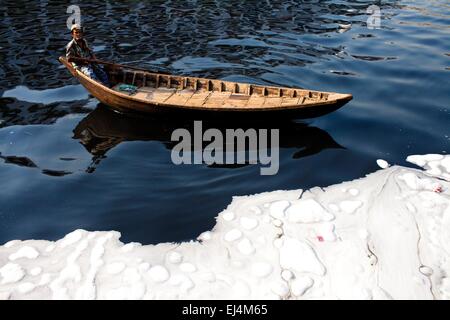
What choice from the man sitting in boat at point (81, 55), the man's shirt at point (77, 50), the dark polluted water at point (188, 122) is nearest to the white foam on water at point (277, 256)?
the dark polluted water at point (188, 122)

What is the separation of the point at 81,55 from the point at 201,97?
4191mm

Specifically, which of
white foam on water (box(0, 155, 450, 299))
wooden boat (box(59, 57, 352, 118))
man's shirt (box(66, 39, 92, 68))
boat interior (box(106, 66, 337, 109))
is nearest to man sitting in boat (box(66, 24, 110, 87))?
man's shirt (box(66, 39, 92, 68))

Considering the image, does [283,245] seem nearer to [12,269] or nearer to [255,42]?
[12,269]

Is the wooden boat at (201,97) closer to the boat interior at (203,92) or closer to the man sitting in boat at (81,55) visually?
the boat interior at (203,92)

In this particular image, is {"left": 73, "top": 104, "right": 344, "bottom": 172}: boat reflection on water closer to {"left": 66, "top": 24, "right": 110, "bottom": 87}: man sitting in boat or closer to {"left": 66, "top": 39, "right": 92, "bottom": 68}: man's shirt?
{"left": 66, "top": 24, "right": 110, "bottom": 87}: man sitting in boat

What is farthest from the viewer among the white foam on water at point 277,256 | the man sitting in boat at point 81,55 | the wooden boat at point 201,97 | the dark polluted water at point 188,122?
the man sitting in boat at point 81,55

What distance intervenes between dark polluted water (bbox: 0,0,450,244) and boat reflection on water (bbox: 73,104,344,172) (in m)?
0.05

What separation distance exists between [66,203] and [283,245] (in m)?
5.22

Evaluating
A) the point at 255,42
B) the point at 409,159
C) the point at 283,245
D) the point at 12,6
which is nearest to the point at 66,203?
the point at 283,245

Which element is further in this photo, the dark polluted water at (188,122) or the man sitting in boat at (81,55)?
the man sitting in boat at (81,55)

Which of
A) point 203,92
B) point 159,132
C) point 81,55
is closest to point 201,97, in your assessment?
point 203,92

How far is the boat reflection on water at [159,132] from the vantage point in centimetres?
1121

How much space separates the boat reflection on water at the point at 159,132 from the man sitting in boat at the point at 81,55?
128 centimetres

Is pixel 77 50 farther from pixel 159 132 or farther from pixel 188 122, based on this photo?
pixel 188 122
